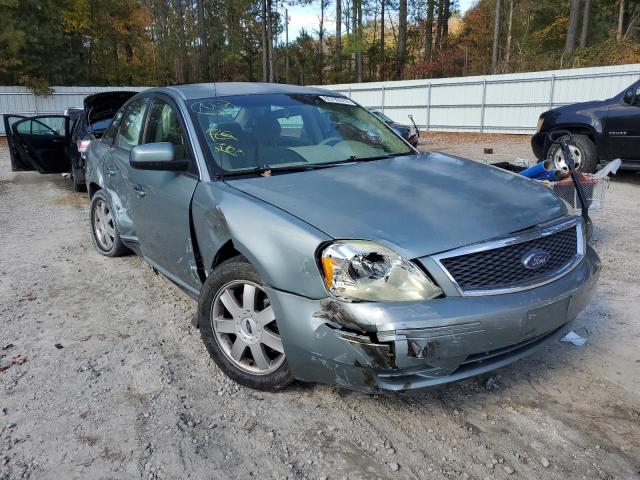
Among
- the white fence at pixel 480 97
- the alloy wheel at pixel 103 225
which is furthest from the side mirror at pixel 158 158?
the white fence at pixel 480 97

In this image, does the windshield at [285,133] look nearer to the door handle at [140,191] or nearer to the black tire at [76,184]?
the door handle at [140,191]

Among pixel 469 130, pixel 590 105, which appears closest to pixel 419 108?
pixel 469 130

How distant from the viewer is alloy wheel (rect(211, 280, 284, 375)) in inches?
103

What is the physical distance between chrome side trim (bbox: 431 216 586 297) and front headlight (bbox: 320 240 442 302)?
0.13 meters

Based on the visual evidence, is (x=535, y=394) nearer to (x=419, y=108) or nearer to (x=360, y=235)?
(x=360, y=235)

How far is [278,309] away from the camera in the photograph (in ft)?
7.88

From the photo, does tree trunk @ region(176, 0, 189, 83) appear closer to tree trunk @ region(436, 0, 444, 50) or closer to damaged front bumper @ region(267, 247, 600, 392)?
tree trunk @ region(436, 0, 444, 50)

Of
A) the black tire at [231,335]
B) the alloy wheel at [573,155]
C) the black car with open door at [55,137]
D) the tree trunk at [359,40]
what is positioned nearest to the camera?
the black tire at [231,335]

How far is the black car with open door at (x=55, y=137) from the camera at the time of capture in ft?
27.9

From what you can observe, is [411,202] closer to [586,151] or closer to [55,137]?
[586,151]

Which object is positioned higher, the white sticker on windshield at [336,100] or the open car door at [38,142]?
the white sticker on windshield at [336,100]

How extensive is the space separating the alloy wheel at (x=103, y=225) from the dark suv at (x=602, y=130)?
668 centimetres

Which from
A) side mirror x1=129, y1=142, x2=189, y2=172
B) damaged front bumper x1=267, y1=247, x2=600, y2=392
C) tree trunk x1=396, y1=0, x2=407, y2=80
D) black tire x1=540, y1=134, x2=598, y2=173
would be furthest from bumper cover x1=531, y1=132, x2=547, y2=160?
tree trunk x1=396, y1=0, x2=407, y2=80

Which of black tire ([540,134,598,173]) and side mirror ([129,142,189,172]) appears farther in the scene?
black tire ([540,134,598,173])
